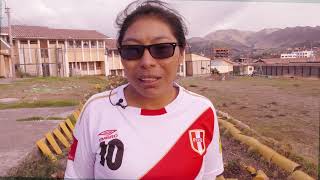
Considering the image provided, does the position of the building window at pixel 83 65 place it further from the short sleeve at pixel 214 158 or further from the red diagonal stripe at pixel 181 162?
the red diagonal stripe at pixel 181 162

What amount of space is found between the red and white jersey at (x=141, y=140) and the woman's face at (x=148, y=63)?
10 centimetres

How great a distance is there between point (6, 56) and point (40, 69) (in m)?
4.56

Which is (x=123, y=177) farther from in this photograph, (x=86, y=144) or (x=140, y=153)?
(x=86, y=144)

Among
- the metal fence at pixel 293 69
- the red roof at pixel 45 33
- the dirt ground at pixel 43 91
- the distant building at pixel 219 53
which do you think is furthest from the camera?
the distant building at pixel 219 53

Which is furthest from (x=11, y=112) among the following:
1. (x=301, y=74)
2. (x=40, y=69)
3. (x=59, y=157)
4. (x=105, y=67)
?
(x=301, y=74)

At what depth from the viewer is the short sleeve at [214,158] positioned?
191 cm

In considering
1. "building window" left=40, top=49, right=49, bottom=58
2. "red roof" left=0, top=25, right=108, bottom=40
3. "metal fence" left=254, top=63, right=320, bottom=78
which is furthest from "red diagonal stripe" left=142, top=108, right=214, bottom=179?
"metal fence" left=254, top=63, right=320, bottom=78

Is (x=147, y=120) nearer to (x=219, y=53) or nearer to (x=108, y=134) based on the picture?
(x=108, y=134)

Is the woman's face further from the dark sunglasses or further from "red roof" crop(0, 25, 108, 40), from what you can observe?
"red roof" crop(0, 25, 108, 40)

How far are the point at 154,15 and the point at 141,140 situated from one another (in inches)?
24.2

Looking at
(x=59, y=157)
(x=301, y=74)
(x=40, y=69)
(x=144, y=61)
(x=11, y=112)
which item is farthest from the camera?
(x=301, y=74)

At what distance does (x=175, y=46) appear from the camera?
1887 mm

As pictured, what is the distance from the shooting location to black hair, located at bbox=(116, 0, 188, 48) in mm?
1849

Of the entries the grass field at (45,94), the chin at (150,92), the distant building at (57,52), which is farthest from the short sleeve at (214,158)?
the distant building at (57,52)
